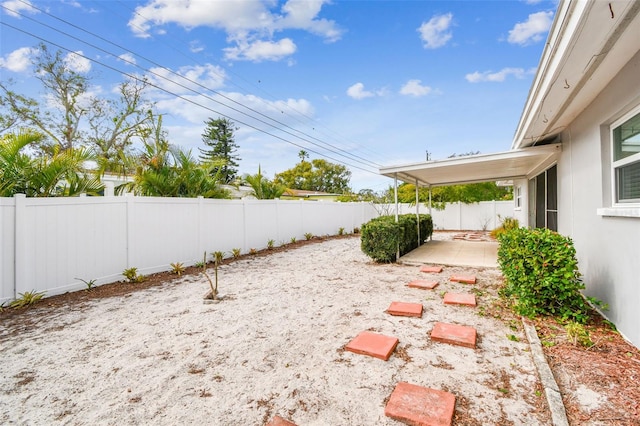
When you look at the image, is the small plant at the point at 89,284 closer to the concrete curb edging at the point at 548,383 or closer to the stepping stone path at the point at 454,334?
the stepping stone path at the point at 454,334

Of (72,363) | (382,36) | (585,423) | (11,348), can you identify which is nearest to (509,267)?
(585,423)

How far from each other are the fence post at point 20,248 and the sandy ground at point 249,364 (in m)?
0.80

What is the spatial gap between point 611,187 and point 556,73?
1.53 meters

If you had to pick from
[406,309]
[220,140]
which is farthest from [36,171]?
[220,140]

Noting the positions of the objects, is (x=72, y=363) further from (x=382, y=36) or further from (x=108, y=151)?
(x=108, y=151)

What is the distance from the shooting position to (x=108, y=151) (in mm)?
18391

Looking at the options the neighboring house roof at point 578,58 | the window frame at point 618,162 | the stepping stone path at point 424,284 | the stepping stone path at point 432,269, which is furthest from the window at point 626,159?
the stepping stone path at point 432,269

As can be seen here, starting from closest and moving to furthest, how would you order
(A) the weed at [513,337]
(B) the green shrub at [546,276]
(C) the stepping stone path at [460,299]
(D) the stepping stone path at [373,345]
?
(D) the stepping stone path at [373,345] < (A) the weed at [513,337] < (B) the green shrub at [546,276] < (C) the stepping stone path at [460,299]

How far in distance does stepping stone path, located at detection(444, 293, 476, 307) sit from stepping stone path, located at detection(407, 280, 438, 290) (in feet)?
1.51

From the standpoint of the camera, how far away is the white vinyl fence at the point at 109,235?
14.5ft

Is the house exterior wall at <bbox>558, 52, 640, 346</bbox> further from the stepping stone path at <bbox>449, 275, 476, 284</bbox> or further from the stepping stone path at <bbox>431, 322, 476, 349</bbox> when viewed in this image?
the stepping stone path at <bbox>449, 275, 476, 284</bbox>

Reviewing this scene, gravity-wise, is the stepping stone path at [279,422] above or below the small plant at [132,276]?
below

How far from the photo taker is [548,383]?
88.1 inches

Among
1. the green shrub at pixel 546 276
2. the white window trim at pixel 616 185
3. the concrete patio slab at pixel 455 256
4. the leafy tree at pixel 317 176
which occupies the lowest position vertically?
the concrete patio slab at pixel 455 256
